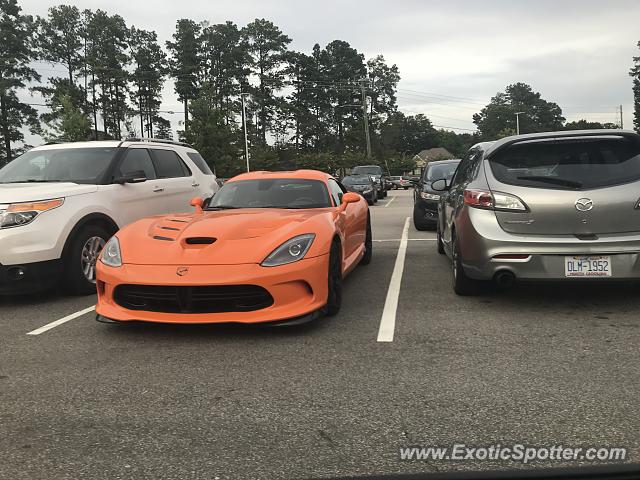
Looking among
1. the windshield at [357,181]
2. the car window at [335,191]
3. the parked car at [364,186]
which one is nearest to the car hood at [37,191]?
the car window at [335,191]

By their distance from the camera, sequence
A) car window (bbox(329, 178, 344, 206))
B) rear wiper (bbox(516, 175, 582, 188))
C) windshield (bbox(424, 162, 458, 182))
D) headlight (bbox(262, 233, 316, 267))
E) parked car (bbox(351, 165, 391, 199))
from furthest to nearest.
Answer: parked car (bbox(351, 165, 391, 199)) → windshield (bbox(424, 162, 458, 182)) → car window (bbox(329, 178, 344, 206)) → rear wiper (bbox(516, 175, 582, 188)) → headlight (bbox(262, 233, 316, 267))

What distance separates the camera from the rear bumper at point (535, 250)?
181 inches

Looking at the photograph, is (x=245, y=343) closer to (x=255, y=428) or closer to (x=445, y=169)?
(x=255, y=428)

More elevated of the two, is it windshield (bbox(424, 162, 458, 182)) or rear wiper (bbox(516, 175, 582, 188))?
windshield (bbox(424, 162, 458, 182))

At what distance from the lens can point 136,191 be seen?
710 cm

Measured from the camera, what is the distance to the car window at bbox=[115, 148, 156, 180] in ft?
23.1

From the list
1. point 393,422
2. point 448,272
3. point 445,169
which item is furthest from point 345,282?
point 445,169

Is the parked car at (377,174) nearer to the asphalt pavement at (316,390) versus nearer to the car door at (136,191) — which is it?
the car door at (136,191)

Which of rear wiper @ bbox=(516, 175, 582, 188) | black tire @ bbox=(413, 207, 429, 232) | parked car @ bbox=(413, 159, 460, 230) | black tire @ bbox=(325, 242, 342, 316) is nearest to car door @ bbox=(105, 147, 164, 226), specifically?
black tire @ bbox=(325, 242, 342, 316)

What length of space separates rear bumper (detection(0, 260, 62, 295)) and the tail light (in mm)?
4204

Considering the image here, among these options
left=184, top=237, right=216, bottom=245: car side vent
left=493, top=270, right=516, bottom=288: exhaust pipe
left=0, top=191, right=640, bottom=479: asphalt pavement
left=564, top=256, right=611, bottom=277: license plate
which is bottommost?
left=0, top=191, right=640, bottom=479: asphalt pavement

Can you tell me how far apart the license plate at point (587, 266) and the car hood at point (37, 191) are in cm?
500

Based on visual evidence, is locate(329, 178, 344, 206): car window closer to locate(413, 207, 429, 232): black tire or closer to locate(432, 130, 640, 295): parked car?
locate(432, 130, 640, 295): parked car

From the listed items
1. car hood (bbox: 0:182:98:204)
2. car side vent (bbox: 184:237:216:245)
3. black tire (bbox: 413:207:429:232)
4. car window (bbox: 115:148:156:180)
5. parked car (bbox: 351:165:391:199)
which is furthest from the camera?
parked car (bbox: 351:165:391:199)
